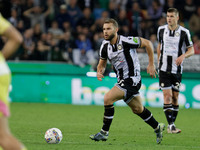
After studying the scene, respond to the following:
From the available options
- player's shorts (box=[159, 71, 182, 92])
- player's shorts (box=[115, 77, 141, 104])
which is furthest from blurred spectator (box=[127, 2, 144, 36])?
player's shorts (box=[115, 77, 141, 104])

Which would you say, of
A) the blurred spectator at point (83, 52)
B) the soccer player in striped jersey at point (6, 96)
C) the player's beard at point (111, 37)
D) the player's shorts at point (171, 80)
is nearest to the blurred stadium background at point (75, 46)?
the blurred spectator at point (83, 52)

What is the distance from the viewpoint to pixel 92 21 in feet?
57.3

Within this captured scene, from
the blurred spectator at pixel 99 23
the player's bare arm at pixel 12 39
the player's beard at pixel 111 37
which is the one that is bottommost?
the blurred spectator at pixel 99 23

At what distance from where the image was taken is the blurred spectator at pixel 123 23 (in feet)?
53.6

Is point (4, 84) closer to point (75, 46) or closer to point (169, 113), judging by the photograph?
point (169, 113)

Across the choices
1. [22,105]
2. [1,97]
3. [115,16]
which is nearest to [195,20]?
[115,16]

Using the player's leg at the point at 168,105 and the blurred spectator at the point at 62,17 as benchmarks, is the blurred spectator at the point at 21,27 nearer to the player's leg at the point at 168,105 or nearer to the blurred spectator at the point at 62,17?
the blurred spectator at the point at 62,17

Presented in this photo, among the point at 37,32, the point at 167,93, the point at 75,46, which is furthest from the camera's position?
the point at 37,32

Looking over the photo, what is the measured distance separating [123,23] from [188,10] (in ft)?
8.20

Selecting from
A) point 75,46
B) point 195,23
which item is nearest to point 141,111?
point 75,46

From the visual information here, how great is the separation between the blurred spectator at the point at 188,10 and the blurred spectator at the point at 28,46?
17.5ft

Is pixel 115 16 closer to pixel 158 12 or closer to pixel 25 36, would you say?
pixel 158 12

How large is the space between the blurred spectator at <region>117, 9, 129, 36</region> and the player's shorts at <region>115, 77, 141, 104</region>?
8293 millimetres

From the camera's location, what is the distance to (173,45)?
1004 centimetres
